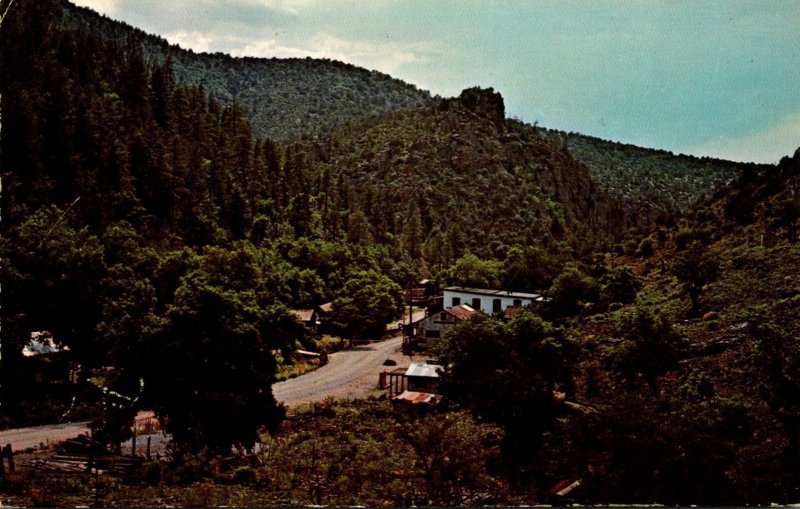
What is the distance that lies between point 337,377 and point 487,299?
72.2 ft

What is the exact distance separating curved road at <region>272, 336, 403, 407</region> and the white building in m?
9.33

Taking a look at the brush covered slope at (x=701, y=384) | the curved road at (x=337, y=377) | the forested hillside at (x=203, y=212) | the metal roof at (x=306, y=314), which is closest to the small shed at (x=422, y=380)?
the curved road at (x=337, y=377)

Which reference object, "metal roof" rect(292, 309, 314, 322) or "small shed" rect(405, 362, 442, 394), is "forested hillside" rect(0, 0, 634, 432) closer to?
"metal roof" rect(292, 309, 314, 322)

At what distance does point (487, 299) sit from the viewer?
60.8 meters

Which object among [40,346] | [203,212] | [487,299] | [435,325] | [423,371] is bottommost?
[423,371]

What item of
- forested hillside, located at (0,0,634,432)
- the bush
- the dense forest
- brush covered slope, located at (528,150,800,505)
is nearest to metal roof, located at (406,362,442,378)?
the dense forest

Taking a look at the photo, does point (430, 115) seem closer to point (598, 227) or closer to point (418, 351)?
point (598, 227)

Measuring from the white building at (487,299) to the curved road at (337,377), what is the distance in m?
9.33

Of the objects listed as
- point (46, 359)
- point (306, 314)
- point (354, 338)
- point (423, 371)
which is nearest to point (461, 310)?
point (354, 338)

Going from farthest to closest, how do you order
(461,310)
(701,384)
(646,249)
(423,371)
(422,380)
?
(646,249)
(461,310)
(423,371)
(422,380)
(701,384)

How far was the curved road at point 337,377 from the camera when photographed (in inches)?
1482

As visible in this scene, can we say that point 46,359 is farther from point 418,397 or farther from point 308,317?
point 308,317

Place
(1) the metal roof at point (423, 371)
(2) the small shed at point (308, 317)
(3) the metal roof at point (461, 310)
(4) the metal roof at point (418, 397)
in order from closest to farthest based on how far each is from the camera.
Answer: (4) the metal roof at point (418, 397) → (1) the metal roof at point (423, 371) → (3) the metal roof at point (461, 310) → (2) the small shed at point (308, 317)

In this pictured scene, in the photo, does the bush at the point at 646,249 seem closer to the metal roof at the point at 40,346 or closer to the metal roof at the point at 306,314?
the metal roof at the point at 306,314
